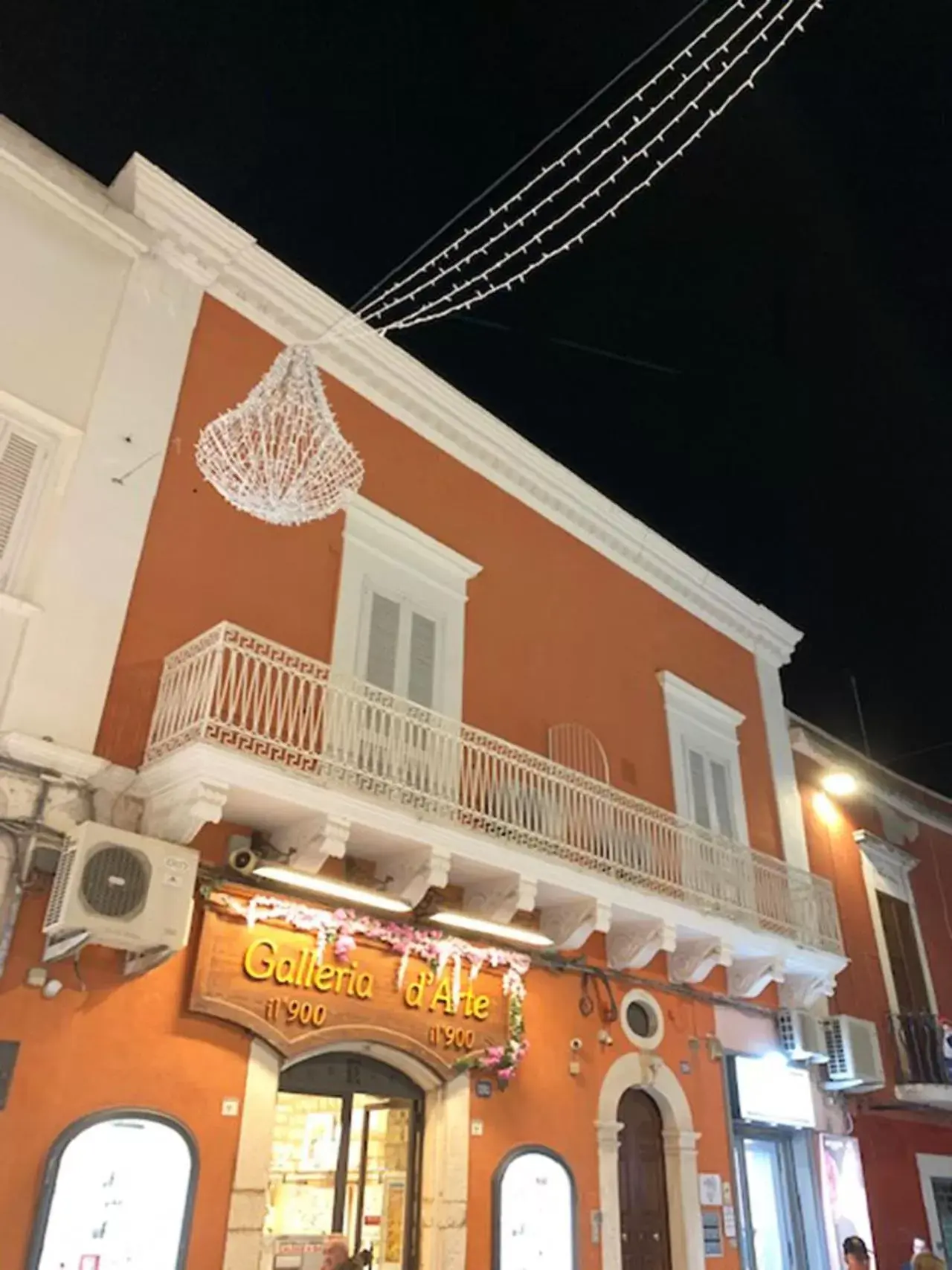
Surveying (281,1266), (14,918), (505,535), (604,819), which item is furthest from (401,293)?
(281,1266)

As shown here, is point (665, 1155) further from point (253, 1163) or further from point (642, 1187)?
point (253, 1163)

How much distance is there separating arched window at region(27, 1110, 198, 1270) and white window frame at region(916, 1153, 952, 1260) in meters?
9.52

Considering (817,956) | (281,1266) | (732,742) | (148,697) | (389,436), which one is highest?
(389,436)

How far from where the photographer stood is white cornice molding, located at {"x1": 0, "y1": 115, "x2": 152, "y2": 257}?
26.0 feet

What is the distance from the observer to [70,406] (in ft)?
25.3

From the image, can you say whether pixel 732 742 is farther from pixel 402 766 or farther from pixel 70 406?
pixel 70 406

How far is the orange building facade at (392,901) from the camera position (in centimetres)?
616

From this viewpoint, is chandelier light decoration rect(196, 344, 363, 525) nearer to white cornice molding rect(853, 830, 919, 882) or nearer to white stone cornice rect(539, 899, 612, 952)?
white stone cornice rect(539, 899, 612, 952)

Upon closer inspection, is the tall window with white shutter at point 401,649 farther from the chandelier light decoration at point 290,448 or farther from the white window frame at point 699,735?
the white window frame at point 699,735

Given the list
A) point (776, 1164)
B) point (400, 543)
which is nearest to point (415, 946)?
point (400, 543)

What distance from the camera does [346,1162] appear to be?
7359 mm

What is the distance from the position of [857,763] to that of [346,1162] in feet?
32.8

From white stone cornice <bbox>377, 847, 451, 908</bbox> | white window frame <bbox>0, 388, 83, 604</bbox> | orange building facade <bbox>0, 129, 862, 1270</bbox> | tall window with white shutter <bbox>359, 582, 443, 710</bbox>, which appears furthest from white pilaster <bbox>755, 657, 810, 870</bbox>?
white window frame <bbox>0, 388, 83, 604</bbox>

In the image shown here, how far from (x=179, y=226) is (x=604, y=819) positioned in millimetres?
6752
